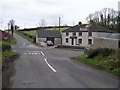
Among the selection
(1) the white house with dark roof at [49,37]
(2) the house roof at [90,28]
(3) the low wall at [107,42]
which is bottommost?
(1) the white house with dark roof at [49,37]

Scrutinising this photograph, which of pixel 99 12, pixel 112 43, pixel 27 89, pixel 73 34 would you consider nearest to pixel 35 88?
pixel 27 89

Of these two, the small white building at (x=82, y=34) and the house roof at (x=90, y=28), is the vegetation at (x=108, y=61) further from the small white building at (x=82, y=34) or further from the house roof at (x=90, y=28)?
the house roof at (x=90, y=28)

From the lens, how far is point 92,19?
12875cm

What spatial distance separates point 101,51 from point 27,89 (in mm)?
16070

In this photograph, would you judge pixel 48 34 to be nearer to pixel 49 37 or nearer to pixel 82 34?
pixel 49 37

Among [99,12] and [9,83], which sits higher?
[99,12]

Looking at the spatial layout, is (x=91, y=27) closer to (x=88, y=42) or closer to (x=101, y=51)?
(x=88, y=42)

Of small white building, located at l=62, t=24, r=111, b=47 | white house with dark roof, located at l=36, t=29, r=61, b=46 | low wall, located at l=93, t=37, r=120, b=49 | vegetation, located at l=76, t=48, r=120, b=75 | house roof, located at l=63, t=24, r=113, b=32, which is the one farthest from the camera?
white house with dark roof, located at l=36, t=29, r=61, b=46

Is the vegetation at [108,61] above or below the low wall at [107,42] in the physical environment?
below

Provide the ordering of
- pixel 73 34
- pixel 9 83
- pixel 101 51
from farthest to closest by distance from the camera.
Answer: pixel 73 34 → pixel 101 51 → pixel 9 83

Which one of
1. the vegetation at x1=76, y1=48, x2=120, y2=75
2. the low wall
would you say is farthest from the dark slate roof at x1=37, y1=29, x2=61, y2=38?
the vegetation at x1=76, y1=48, x2=120, y2=75

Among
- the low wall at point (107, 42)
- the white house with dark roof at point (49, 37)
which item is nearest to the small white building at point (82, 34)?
the white house with dark roof at point (49, 37)

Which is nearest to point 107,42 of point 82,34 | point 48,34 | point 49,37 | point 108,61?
point 108,61

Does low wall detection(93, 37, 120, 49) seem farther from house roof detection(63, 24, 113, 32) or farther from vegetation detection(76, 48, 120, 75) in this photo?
house roof detection(63, 24, 113, 32)
